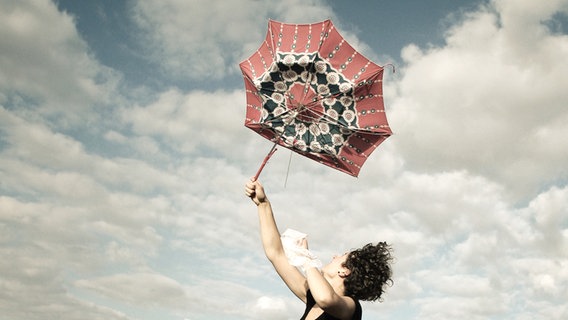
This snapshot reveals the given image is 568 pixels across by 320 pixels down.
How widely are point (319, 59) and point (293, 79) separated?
0.56 meters

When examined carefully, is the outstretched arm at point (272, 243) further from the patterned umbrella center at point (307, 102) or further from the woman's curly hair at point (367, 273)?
the patterned umbrella center at point (307, 102)

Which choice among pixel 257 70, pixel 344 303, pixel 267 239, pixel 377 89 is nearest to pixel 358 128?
pixel 377 89

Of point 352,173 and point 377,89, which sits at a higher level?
point 377,89

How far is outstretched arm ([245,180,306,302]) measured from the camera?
5293 millimetres

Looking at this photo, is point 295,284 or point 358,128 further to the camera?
point 358,128

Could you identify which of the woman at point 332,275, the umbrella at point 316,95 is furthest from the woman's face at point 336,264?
the umbrella at point 316,95

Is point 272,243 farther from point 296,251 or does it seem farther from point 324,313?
point 324,313

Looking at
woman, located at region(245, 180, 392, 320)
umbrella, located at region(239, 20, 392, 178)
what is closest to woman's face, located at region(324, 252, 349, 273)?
woman, located at region(245, 180, 392, 320)

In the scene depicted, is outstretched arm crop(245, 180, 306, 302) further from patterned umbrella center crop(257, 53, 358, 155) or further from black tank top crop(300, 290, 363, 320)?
patterned umbrella center crop(257, 53, 358, 155)

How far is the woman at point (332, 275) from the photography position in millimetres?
4188

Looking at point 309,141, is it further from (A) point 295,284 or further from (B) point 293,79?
(A) point 295,284

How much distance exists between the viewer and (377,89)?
7.53m

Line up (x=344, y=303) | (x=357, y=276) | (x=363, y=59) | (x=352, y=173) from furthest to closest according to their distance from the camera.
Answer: (x=352, y=173)
(x=363, y=59)
(x=357, y=276)
(x=344, y=303)

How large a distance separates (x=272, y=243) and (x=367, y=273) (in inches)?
46.5
